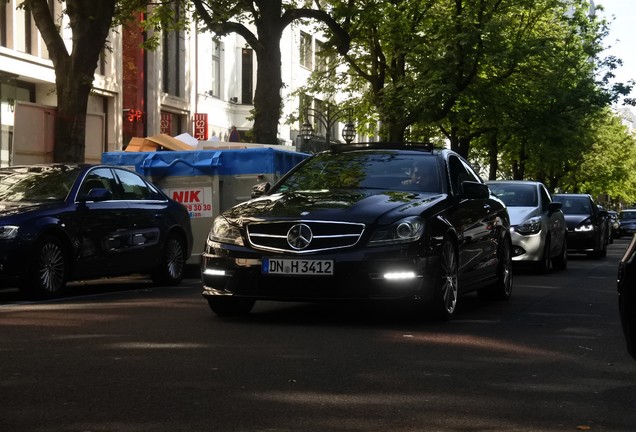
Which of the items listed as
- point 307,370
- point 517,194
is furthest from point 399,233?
point 517,194

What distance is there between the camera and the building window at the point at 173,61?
3897 cm

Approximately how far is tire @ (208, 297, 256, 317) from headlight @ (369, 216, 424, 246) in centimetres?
145

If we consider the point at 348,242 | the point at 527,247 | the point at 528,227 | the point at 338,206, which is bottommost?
the point at 527,247

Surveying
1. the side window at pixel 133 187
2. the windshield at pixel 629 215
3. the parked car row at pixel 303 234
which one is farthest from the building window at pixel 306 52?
the parked car row at pixel 303 234

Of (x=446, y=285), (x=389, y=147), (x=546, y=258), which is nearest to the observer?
(x=446, y=285)

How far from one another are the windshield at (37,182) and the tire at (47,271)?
74 centimetres

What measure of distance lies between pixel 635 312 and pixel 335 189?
539cm

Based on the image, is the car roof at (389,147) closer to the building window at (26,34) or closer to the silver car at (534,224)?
the silver car at (534,224)

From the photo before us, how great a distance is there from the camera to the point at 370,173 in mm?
11117

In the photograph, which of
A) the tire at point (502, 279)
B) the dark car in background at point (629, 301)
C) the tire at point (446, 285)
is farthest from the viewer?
the tire at point (502, 279)

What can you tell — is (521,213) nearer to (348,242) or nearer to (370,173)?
(370,173)

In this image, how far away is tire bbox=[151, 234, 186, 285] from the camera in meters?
15.5

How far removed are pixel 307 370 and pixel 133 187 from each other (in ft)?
27.3

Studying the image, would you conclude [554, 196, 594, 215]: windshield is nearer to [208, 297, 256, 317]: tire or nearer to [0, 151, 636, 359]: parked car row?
[0, 151, 636, 359]: parked car row
